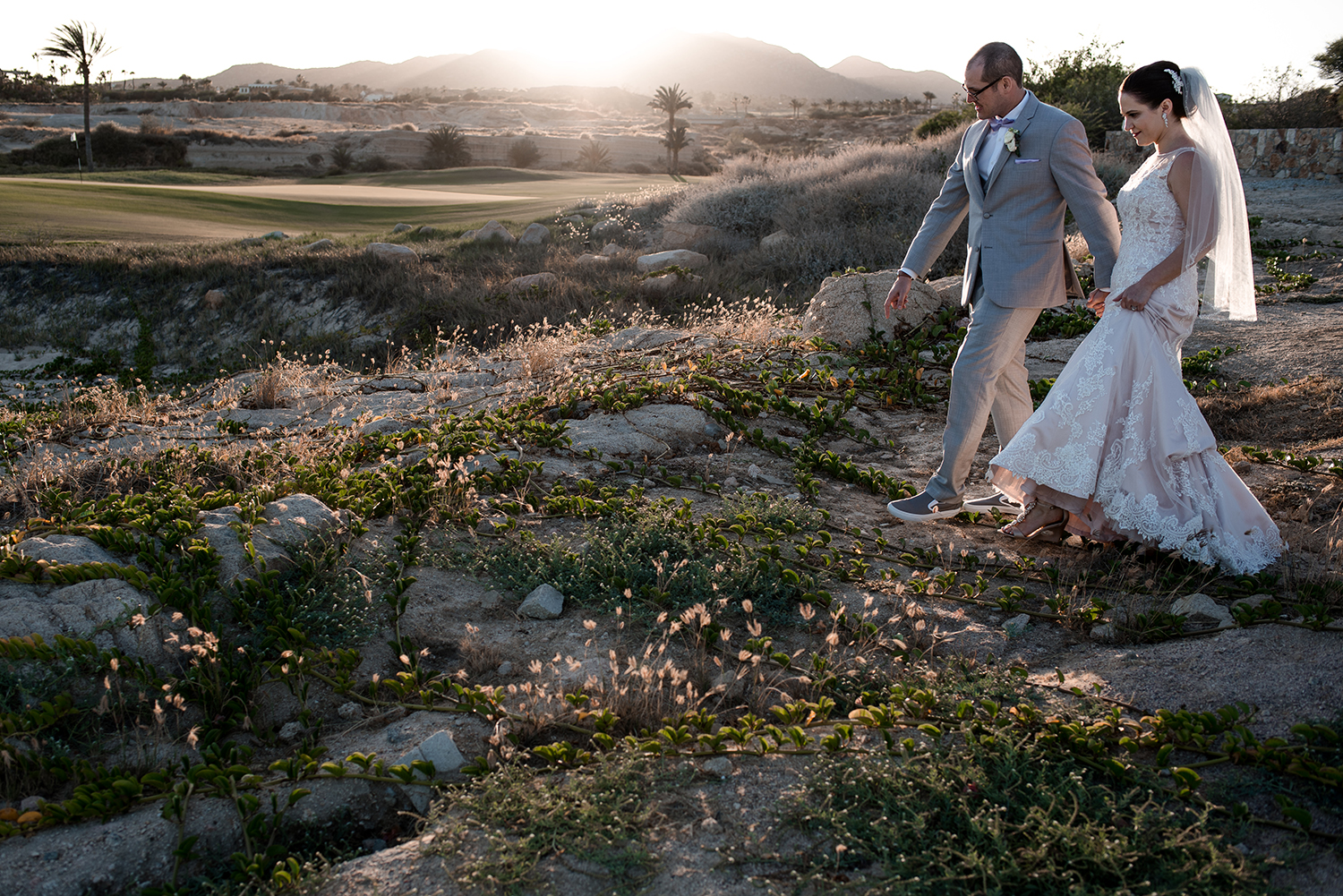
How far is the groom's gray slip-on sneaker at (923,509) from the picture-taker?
14.3 feet

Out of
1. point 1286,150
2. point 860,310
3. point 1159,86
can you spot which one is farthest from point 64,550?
point 1286,150

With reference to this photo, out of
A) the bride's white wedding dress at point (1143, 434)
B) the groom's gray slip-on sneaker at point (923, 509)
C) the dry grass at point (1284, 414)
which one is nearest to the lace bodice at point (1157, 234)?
the bride's white wedding dress at point (1143, 434)

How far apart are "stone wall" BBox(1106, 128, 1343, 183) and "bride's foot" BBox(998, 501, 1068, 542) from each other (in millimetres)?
18600

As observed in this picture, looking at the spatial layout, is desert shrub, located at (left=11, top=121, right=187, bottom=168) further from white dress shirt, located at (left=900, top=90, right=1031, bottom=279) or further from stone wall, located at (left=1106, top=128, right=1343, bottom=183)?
white dress shirt, located at (left=900, top=90, right=1031, bottom=279)

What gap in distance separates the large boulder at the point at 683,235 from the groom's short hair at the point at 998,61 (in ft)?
41.6

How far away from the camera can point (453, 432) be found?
4.86 m

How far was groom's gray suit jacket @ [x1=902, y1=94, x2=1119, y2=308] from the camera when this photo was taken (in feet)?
13.0

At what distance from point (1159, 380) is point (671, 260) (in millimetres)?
11420

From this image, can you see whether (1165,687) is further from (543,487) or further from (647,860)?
(543,487)

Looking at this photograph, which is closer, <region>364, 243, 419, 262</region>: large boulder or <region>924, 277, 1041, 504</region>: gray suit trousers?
<region>924, 277, 1041, 504</region>: gray suit trousers

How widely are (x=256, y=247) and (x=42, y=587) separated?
15.4 m

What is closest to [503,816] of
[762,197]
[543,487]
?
[543,487]

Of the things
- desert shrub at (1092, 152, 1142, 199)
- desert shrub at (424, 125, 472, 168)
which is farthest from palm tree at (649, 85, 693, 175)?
desert shrub at (1092, 152, 1142, 199)

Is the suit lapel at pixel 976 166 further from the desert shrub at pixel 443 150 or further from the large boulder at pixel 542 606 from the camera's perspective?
the desert shrub at pixel 443 150
